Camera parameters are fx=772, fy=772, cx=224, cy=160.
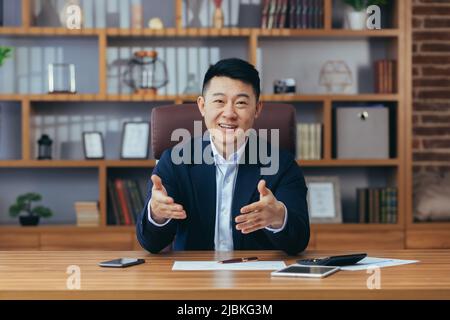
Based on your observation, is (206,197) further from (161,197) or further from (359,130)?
(359,130)

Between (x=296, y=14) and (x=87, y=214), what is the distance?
5.17 feet

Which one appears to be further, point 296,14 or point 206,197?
point 296,14

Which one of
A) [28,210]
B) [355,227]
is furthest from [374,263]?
[28,210]

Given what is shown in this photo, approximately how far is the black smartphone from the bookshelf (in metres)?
2.21

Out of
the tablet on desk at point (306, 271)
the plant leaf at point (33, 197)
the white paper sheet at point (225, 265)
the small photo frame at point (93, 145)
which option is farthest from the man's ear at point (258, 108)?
the plant leaf at point (33, 197)

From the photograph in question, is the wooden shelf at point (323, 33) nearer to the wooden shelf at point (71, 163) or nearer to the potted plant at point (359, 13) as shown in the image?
the potted plant at point (359, 13)

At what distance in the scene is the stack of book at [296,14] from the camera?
13.9ft

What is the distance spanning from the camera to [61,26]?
172 inches

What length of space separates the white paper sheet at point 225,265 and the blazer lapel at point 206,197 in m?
0.42

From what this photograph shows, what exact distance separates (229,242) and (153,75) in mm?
2172

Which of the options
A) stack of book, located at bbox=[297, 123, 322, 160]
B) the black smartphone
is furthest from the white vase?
the black smartphone

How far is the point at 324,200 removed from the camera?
4250 mm
